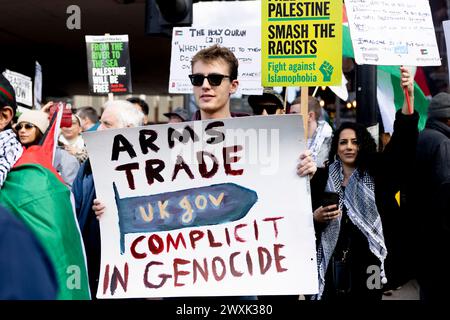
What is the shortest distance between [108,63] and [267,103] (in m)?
1.03

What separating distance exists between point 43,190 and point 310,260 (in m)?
1.12

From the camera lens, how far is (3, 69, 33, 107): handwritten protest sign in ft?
20.1

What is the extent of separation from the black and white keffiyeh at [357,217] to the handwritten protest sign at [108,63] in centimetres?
168

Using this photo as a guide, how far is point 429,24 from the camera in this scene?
4.56m

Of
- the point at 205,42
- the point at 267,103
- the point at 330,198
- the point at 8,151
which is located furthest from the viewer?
the point at 205,42

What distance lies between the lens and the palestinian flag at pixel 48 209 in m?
3.17

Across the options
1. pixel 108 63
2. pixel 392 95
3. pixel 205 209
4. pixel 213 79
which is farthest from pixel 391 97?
pixel 205 209

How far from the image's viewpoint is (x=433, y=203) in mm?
3873

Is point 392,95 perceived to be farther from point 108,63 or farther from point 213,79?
point 213,79

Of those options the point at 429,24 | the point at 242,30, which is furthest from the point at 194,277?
the point at 242,30

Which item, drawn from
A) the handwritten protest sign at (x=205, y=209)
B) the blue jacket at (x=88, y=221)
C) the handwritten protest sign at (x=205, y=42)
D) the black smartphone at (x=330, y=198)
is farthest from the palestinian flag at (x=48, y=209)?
the handwritten protest sign at (x=205, y=42)

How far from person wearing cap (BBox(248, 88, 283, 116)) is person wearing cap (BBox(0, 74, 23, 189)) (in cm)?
196
